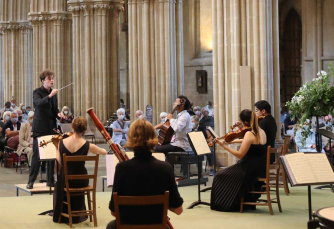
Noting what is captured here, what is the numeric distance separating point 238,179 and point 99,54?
46.5 feet

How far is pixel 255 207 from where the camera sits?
342 inches

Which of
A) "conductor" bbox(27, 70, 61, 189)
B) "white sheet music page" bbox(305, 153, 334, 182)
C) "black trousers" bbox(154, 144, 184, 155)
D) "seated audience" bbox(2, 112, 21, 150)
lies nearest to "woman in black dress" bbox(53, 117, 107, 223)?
"conductor" bbox(27, 70, 61, 189)

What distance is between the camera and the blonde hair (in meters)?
4.75

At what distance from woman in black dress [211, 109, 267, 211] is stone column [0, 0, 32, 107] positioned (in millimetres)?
22530

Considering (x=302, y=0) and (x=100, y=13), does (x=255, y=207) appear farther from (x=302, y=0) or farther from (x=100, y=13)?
(x=100, y=13)

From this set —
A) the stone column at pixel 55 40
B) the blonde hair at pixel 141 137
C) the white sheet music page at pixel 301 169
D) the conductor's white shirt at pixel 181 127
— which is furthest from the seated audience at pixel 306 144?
the stone column at pixel 55 40

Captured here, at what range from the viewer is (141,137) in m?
4.77

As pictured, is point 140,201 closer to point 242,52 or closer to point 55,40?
point 242,52

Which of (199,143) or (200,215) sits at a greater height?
(199,143)

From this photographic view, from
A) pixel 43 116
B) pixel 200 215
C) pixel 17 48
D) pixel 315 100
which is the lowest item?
pixel 200 215

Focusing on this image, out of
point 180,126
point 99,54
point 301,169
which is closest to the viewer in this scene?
point 301,169

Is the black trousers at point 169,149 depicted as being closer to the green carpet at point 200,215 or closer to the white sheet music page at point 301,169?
the green carpet at point 200,215

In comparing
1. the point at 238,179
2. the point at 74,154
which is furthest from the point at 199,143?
the point at 74,154

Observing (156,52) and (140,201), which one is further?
(156,52)
